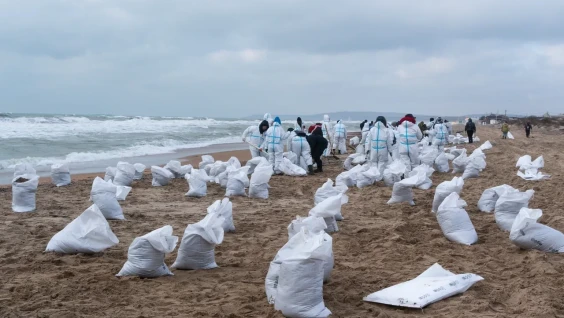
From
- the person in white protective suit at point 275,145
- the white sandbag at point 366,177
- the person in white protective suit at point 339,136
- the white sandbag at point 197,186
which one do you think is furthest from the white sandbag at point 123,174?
the person in white protective suit at point 339,136

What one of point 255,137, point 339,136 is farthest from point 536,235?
point 339,136

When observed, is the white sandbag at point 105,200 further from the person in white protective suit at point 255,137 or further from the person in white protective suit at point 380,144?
the person in white protective suit at point 255,137

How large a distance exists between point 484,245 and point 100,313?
3.52 m

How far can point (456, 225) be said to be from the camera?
17.5ft

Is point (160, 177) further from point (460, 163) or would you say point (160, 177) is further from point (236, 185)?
point (460, 163)

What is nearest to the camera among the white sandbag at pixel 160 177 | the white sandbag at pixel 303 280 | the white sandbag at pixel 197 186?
the white sandbag at pixel 303 280

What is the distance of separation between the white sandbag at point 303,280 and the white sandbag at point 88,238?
2102 millimetres

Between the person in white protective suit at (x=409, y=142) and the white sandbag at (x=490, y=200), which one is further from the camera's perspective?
the person in white protective suit at (x=409, y=142)

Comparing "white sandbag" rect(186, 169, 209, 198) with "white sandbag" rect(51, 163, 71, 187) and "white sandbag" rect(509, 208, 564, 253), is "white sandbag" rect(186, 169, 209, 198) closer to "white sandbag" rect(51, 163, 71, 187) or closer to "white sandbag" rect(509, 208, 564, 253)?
"white sandbag" rect(51, 163, 71, 187)

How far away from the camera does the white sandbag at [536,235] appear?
183 inches

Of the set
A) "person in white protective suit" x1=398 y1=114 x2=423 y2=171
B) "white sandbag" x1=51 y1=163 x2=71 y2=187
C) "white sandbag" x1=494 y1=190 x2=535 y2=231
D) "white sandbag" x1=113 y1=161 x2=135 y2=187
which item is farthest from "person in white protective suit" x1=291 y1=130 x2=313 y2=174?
"white sandbag" x1=494 y1=190 x2=535 y2=231

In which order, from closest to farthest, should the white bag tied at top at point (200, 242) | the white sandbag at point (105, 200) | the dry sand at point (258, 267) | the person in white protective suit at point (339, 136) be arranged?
the dry sand at point (258, 267), the white bag tied at top at point (200, 242), the white sandbag at point (105, 200), the person in white protective suit at point (339, 136)

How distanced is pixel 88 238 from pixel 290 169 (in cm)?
720

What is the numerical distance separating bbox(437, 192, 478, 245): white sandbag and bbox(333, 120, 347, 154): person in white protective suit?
39.0ft
